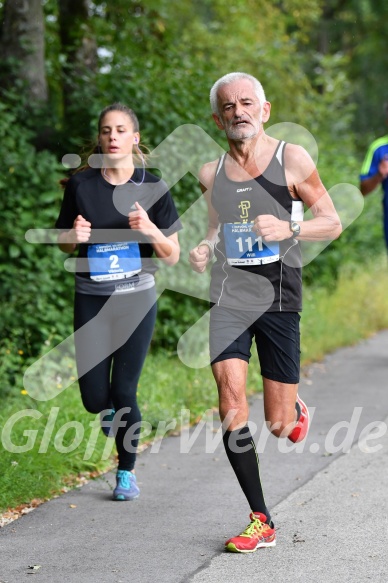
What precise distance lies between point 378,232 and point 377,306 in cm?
394

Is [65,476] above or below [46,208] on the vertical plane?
below

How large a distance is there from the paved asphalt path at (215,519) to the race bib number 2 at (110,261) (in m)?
1.27

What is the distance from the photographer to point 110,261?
606cm

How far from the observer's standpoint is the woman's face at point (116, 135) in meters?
6.14

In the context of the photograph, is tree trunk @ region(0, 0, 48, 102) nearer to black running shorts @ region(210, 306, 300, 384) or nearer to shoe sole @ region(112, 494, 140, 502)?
shoe sole @ region(112, 494, 140, 502)

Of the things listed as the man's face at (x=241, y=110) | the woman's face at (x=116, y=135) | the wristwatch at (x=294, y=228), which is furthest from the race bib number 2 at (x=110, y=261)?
the wristwatch at (x=294, y=228)

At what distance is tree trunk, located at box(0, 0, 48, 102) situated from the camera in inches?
405

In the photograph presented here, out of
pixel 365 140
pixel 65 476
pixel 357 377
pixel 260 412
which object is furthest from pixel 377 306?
pixel 365 140

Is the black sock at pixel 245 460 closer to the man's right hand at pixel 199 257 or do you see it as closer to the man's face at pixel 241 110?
the man's right hand at pixel 199 257

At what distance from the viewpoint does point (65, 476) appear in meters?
6.65

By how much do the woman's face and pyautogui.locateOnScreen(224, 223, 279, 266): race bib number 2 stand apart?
107 cm

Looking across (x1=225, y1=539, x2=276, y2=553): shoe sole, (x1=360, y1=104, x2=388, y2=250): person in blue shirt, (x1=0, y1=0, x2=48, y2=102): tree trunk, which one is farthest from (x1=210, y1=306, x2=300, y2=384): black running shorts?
(x1=0, y1=0, x2=48, y2=102): tree trunk

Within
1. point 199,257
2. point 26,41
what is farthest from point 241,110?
point 26,41

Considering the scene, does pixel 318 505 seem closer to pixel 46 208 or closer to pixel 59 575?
pixel 59 575
